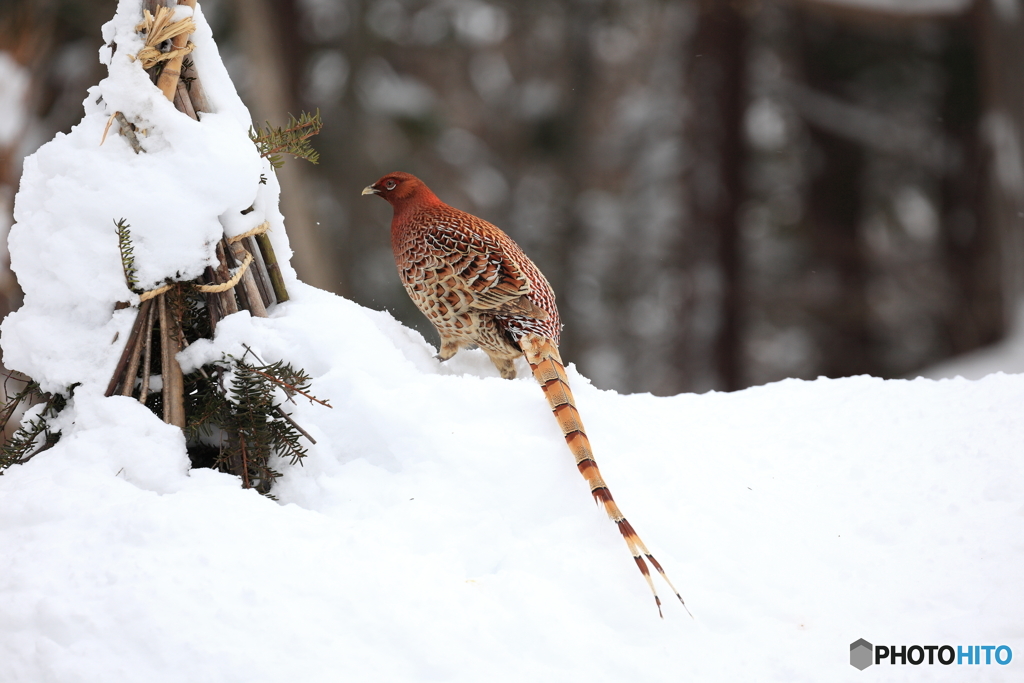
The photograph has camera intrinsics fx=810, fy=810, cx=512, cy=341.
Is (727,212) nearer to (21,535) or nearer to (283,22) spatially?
(283,22)

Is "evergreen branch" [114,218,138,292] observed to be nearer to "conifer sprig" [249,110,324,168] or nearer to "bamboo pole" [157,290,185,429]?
"bamboo pole" [157,290,185,429]

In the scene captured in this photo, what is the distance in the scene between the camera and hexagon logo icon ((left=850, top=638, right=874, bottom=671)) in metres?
1.45

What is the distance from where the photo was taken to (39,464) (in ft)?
5.34

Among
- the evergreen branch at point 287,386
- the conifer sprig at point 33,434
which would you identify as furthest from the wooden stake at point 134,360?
the evergreen branch at point 287,386

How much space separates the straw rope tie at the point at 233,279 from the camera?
1.73m

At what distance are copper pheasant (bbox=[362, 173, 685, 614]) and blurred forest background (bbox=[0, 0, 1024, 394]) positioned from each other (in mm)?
5709

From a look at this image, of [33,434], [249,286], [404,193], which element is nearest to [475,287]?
[404,193]

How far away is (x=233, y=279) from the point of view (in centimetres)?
184

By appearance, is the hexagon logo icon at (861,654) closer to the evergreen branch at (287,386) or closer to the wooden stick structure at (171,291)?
the evergreen branch at (287,386)

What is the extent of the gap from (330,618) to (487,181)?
401 inches

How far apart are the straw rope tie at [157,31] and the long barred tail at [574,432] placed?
43.9 inches

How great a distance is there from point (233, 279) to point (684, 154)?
30.0 feet

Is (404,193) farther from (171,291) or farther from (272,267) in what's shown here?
(171,291)

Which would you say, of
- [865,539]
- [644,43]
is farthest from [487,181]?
[865,539]
